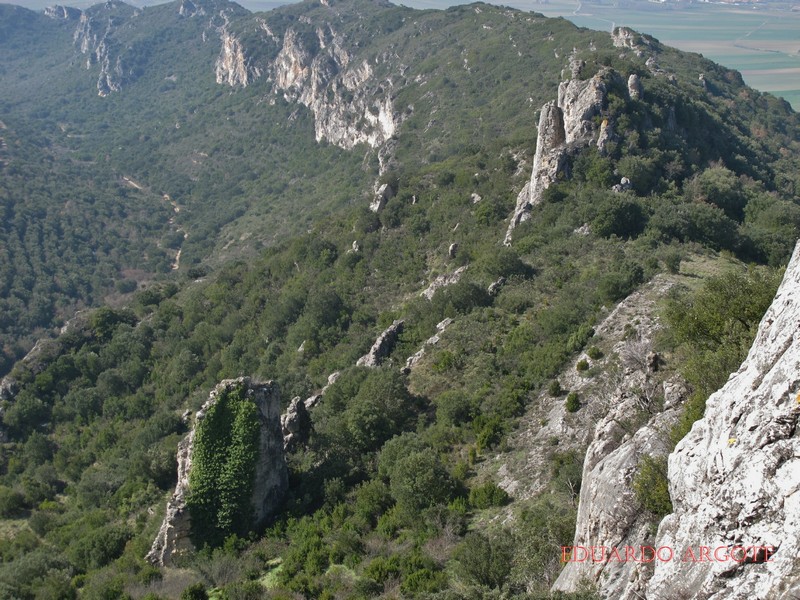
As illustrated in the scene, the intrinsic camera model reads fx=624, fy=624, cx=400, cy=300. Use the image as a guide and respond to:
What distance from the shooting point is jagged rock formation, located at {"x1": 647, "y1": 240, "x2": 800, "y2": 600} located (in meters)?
8.33

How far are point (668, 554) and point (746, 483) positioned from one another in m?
2.00

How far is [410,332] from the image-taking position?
39406 millimetres

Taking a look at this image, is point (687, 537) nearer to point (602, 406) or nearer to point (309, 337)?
point (602, 406)

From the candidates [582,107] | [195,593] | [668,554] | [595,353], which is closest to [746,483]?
[668,554]

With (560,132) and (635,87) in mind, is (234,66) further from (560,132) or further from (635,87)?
(560,132)

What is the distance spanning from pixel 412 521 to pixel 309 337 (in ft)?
93.5

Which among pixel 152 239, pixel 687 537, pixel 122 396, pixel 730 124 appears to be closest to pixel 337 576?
pixel 687 537

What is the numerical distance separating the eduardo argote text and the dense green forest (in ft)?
3.05

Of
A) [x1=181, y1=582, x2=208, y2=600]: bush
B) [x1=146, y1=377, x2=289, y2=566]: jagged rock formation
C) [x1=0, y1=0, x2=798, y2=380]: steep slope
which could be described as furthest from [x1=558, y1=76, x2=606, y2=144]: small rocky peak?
[x1=181, y1=582, x2=208, y2=600]: bush

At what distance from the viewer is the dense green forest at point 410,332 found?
800 inches

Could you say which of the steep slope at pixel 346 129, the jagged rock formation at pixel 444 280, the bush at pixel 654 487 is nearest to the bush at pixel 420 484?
the bush at pixel 654 487

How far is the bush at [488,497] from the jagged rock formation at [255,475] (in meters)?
8.82

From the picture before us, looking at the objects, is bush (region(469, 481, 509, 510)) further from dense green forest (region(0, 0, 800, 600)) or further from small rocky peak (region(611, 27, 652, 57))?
small rocky peak (region(611, 27, 652, 57))

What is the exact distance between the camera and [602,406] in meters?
22.6
